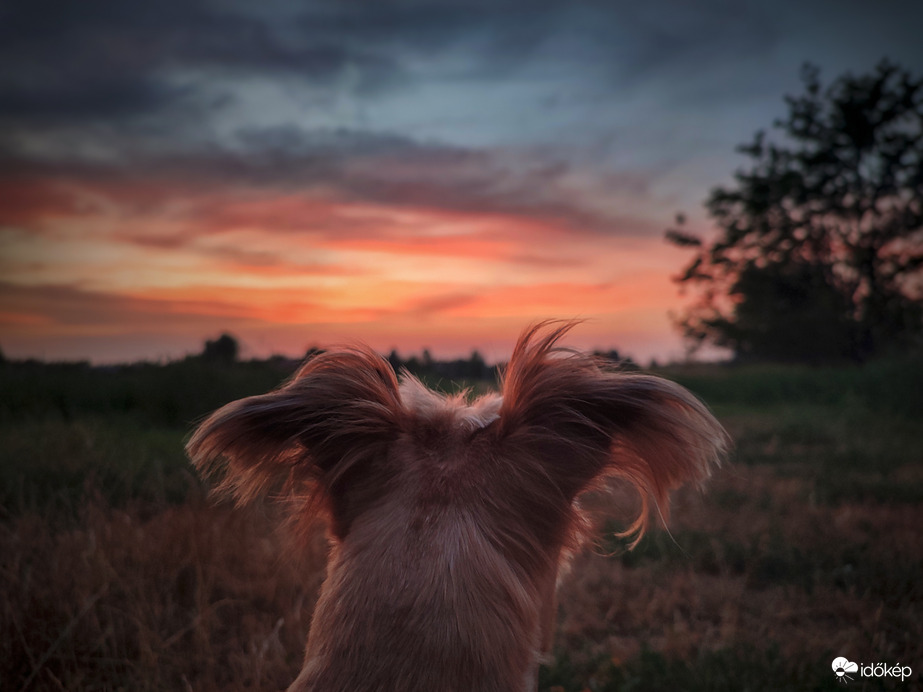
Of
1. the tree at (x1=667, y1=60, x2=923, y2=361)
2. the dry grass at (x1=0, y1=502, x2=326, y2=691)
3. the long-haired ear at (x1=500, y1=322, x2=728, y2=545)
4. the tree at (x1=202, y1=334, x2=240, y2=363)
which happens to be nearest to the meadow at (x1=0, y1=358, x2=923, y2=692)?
the dry grass at (x1=0, y1=502, x2=326, y2=691)

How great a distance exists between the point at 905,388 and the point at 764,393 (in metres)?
4.94

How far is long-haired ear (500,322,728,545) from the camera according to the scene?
5.36 ft

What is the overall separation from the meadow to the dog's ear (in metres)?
0.32

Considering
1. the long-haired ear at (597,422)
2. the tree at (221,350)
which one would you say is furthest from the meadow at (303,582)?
the tree at (221,350)

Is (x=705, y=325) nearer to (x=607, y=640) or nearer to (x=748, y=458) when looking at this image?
(x=748, y=458)

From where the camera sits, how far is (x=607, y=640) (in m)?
4.35

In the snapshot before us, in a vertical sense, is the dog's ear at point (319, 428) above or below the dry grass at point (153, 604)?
above

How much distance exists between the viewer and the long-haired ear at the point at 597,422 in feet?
5.36

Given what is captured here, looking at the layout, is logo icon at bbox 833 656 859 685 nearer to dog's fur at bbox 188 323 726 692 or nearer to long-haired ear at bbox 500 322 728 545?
dog's fur at bbox 188 323 726 692

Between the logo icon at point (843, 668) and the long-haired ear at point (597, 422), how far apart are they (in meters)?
2.75

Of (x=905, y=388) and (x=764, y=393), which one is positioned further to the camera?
(x=764, y=393)

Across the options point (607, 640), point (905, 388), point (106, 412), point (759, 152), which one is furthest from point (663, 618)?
point (759, 152)

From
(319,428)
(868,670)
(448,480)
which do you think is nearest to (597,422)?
(448,480)

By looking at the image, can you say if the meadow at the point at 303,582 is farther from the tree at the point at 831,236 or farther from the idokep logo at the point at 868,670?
the tree at the point at 831,236
